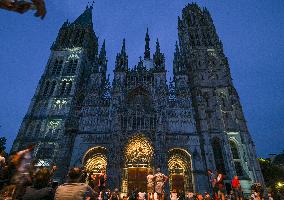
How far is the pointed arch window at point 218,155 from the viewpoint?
87.4 ft

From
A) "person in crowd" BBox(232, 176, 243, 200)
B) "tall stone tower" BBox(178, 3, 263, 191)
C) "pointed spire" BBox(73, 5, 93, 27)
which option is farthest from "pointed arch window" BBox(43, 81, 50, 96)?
"person in crowd" BBox(232, 176, 243, 200)

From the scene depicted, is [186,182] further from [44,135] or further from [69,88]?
[69,88]

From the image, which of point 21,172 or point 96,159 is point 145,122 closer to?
point 96,159

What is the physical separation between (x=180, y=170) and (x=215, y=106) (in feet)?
30.4

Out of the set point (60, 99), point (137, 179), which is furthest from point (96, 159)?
point (60, 99)

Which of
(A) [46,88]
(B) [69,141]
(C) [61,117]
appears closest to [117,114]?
(B) [69,141]

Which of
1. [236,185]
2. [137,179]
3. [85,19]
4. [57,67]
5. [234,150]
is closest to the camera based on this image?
[236,185]

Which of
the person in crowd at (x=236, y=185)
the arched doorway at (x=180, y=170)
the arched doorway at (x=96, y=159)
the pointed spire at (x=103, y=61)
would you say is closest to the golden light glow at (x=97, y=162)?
the arched doorway at (x=96, y=159)

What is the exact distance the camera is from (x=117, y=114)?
1085 inches

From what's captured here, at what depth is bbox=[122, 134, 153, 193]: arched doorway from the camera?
2470 centimetres

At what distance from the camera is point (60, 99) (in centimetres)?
3256

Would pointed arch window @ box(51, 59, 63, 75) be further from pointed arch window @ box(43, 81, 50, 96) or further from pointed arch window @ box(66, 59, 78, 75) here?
pointed arch window @ box(43, 81, 50, 96)

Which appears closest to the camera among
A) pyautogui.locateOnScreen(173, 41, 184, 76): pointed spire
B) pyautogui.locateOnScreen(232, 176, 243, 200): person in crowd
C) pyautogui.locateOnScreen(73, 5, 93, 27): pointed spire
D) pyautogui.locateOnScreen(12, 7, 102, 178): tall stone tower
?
pyautogui.locateOnScreen(232, 176, 243, 200): person in crowd

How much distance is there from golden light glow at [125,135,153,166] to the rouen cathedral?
11 centimetres
